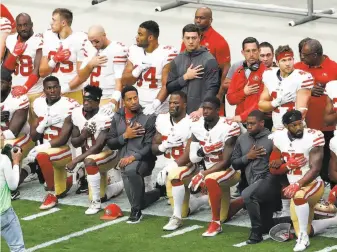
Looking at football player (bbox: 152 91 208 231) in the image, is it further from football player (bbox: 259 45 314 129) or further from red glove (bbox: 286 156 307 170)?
red glove (bbox: 286 156 307 170)

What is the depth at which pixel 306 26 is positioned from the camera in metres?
20.2

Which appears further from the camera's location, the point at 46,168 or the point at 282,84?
the point at 46,168

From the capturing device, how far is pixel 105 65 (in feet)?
57.4

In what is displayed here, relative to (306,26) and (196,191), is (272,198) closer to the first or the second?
(196,191)

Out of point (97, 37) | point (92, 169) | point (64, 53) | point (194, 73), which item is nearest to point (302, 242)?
point (194, 73)

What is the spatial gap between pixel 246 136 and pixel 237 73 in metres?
1.01

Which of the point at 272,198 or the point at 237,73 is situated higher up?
the point at 237,73

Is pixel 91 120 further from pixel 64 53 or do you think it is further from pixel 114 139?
pixel 64 53

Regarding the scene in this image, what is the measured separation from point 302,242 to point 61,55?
13.7ft


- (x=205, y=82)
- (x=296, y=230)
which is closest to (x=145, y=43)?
(x=205, y=82)

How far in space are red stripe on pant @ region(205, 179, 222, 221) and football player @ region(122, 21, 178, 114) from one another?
143cm

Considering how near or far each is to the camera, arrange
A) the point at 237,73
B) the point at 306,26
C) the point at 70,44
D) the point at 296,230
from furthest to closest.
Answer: the point at 306,26 < the point at 70,44 < the point at 237,73 < the point at 296,230

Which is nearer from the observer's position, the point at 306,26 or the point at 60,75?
the point at 60,75

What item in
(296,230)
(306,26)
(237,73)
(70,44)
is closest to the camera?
(296,230)
